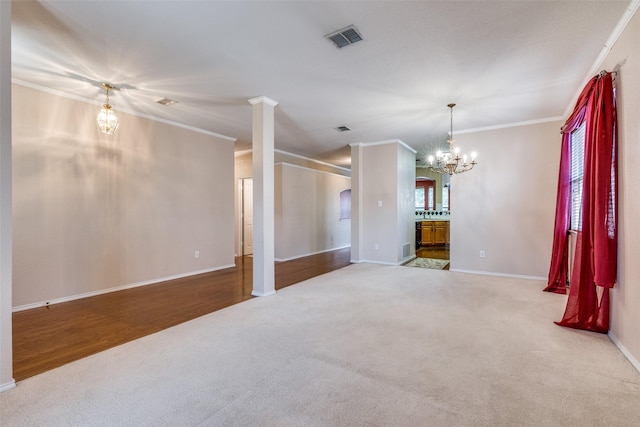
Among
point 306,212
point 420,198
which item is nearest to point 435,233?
point 420,198

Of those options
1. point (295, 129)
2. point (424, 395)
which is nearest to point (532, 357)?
point (424, 395)

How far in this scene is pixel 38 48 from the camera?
287cm

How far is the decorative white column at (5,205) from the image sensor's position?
1.99 m

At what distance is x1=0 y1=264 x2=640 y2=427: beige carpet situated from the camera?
69.8 inches

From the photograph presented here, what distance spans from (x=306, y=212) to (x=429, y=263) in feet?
11.0

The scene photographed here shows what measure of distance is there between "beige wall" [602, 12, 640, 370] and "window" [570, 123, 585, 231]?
4.94 feet

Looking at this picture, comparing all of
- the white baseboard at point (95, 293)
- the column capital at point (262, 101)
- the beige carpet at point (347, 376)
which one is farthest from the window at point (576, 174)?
the white baseboard at point (95, 293)

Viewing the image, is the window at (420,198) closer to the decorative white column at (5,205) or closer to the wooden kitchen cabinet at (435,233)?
the wooden kitchen cabinet at (435,233)

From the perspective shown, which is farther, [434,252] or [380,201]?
[434,252]

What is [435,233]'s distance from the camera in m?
9.72

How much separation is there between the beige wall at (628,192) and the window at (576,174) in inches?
59.3

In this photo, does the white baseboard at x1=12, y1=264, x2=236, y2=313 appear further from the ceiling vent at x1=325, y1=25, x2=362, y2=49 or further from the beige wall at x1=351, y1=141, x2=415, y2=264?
the ceiling vent at x1=325, y1=25, x2=362, y2=49

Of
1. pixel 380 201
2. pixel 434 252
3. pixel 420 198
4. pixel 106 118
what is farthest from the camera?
pixel 420 198

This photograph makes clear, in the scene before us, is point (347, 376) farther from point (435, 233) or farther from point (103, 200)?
point (435, 233)
